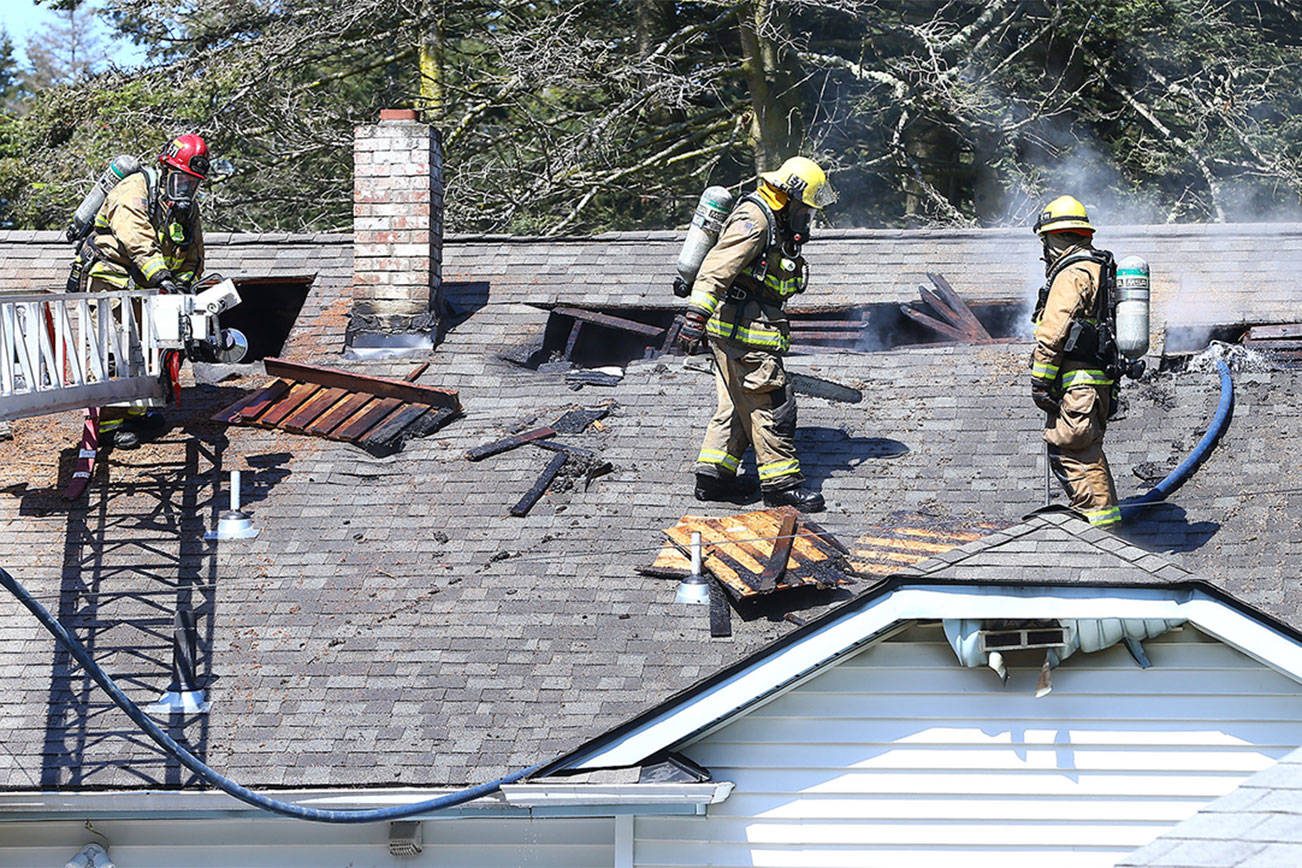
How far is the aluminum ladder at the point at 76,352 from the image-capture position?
332 inches

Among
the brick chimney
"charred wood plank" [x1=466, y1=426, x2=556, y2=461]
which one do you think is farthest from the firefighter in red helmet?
"charred wood plank" [x1=466, y1=426, x2=556, y2=461]

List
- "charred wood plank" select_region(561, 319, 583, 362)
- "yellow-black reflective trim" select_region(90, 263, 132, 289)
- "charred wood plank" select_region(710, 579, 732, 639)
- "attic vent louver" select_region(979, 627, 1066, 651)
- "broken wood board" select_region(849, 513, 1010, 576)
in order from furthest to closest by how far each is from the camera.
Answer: "charred wood plank" select_region(561, 319, 583, 362)
"yellow-black reflective trim" select_region(90, 263, 132, 289)
"broken wood board" select_region(849, 513, 1010, 576)
"charred wood plank" select_region(710, 579, 732, 639)
"attic vent louver" select_region(979, 627, 1066, 651)

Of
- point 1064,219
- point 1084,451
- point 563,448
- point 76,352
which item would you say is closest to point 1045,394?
point 1084,451

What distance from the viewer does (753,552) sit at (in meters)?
7.95

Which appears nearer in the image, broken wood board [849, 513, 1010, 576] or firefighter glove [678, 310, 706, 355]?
broken wood board [849, 513, 1010, 576]

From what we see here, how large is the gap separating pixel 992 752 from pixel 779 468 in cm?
225

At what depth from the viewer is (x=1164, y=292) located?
10.8m

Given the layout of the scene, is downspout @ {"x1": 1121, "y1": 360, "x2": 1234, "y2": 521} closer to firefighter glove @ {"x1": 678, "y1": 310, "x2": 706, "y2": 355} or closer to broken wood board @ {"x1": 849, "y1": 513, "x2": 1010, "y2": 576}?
broken wood board @ {"x1": 849, "y1": 513, "x2": 1010, "y2": 576}

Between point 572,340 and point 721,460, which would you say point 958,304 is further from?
point 721,460

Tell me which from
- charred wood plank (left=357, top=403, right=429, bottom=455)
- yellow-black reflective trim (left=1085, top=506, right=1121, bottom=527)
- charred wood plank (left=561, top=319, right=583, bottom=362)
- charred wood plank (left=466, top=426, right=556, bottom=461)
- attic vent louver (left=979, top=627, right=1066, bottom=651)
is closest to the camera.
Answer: attic vent louver (left=979, top=627, right=1066, bottom=651)

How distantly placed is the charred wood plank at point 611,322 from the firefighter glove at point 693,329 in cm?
228

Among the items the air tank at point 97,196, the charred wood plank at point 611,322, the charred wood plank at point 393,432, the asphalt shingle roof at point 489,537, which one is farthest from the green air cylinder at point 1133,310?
the air tank at point 97,196

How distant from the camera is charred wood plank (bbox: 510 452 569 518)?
28.8ft

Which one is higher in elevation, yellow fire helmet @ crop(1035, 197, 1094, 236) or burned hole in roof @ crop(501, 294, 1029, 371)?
yellow fire helmet @ crop(1035, 197, 1094, 236)
